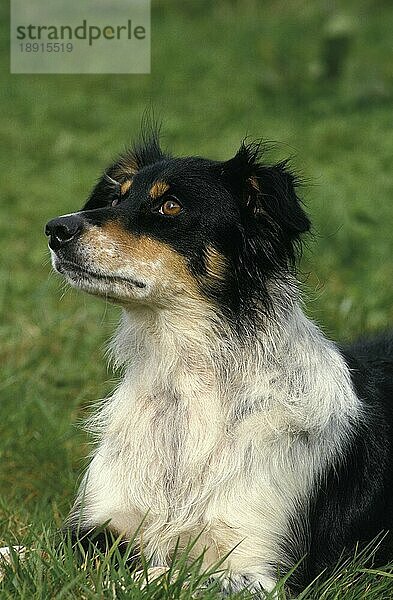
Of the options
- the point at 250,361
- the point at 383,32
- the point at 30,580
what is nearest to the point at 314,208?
the point at 250,361

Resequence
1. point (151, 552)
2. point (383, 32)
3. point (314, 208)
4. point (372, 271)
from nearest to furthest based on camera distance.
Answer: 1. point (151, 552)
2. point (372, 271)
3. point (314, 208)
4. point (383, 32)

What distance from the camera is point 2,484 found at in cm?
484

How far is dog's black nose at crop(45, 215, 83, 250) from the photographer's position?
3.50m

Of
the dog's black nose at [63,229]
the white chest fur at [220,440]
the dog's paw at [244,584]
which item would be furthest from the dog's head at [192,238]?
the dog's paw at [244,584]

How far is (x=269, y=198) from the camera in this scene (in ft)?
11.9

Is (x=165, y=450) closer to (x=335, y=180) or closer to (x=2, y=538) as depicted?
(x=2, y=538)

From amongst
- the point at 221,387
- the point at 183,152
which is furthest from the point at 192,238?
the point at 183,152

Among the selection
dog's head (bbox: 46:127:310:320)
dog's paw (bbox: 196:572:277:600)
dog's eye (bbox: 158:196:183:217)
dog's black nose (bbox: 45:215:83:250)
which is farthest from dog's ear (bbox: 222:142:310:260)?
dog's paw (bbox: 196:572:277:600)

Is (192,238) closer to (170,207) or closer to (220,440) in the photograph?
(170,207)

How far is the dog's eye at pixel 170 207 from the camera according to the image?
11.9ft

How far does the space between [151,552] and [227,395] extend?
61cm

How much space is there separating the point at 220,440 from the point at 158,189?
0.91m

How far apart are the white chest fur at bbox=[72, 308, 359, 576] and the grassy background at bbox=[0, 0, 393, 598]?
1.05ft

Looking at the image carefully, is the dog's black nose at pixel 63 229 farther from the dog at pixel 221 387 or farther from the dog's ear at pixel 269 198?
the dog's ear at pixel 269 198
